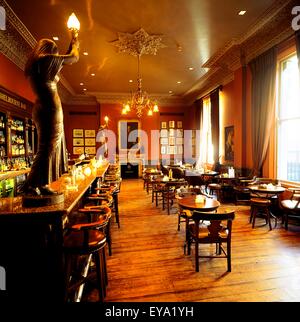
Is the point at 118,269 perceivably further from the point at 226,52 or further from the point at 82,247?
the point at 226,52

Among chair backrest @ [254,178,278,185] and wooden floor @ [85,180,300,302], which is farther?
chair backrest @ [254,178,278,185]

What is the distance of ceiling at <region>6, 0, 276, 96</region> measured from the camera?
410cm

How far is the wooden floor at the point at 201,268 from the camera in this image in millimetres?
2398

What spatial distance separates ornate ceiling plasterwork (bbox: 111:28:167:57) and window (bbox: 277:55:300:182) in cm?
307

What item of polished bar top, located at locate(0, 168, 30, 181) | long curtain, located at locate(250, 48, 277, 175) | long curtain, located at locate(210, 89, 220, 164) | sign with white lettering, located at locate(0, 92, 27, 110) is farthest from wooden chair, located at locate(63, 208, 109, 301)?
long curtain, located at locate(210, 89, 220, 164)

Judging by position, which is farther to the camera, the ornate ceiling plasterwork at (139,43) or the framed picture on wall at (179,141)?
the framed picture on wall at (179,141)

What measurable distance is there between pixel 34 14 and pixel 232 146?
636cm

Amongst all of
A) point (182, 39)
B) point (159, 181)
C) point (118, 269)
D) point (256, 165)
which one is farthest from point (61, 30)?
point (256, 165)

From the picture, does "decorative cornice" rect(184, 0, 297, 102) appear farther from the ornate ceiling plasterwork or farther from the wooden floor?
the wooden floor

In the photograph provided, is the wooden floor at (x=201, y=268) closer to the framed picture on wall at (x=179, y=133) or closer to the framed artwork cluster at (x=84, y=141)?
the framed artwork cluster at (x=84, y=141)

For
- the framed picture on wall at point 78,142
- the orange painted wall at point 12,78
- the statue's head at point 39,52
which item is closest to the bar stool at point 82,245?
the statue's head at point 39,52

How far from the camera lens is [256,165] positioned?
5.89 meters

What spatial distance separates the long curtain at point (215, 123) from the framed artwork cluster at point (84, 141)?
601 cm

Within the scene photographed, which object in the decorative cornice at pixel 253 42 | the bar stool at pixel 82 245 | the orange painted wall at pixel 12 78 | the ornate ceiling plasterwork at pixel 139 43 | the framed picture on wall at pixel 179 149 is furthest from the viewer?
the framed picture on wall at pixel 179 149
